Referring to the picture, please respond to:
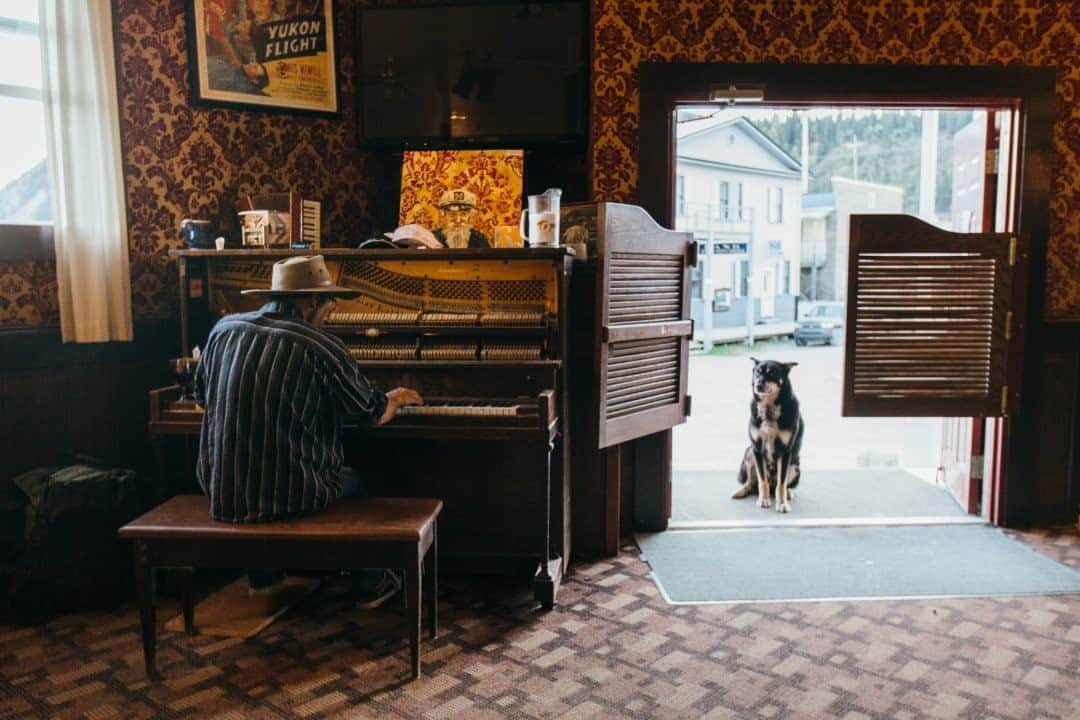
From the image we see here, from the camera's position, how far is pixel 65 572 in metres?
3.28

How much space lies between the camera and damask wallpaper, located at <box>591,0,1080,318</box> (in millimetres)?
4117

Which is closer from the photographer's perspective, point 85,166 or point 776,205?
point 85,166

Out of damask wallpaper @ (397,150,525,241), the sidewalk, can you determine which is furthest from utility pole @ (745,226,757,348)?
damask wallpaper @ (397,150,525,241)

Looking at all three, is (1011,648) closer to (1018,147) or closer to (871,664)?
(871,664)

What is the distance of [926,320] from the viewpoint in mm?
4434

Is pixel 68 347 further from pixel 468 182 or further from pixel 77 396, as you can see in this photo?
pixel 468 182

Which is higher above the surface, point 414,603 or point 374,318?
point 374,318

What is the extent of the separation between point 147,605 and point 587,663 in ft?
5.09

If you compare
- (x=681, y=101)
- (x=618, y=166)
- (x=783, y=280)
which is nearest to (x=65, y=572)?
(x=618, y=166)

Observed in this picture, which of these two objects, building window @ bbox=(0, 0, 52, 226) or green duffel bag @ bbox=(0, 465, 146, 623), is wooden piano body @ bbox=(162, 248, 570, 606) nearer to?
green duffel bag @ bbox=(0, 465, 146, 623)

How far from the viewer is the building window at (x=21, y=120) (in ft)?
11.2

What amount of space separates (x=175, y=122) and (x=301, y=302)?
141 centimetres

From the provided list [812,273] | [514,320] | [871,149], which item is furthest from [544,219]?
[812,273]

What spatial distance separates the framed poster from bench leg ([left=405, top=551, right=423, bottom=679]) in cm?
249
